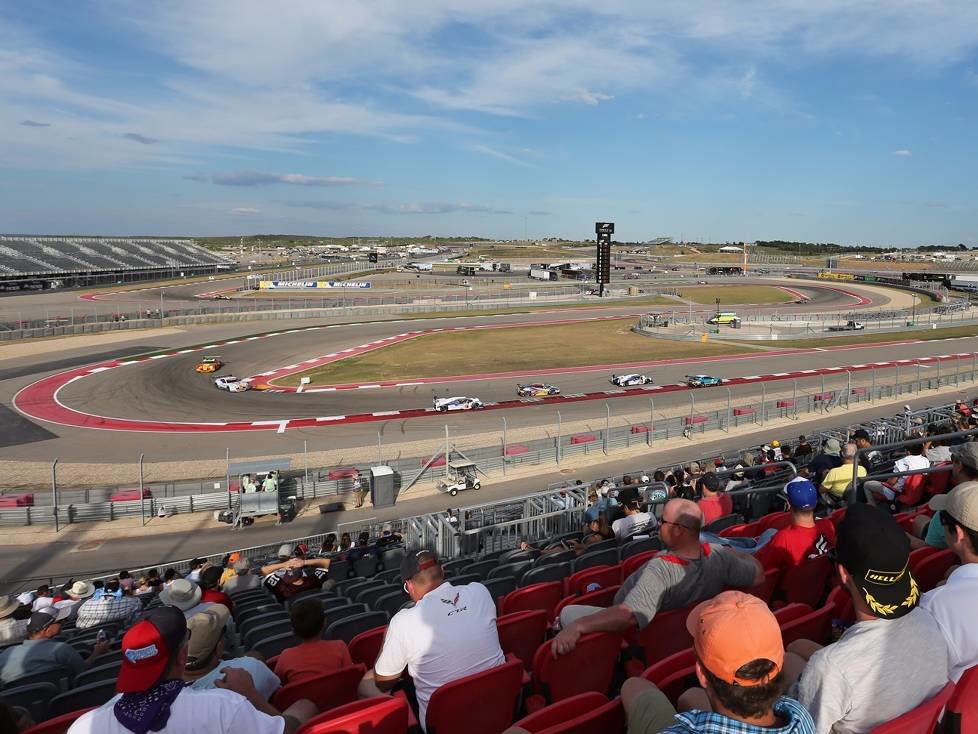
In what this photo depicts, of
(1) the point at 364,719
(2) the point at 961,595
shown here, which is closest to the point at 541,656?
(1) the point at 364,719

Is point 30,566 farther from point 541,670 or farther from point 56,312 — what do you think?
point 56,312

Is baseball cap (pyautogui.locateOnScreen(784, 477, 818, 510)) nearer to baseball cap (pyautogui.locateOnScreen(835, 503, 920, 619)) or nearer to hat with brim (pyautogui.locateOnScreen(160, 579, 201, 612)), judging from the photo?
baseball cap (pyautogui.locateOnScreen(835, 503, 920, 619))

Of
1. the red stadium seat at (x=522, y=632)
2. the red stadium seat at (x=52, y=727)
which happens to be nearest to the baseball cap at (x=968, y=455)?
the red stadium seat at (x=522, y=632)

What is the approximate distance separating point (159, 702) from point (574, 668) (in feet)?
7.64

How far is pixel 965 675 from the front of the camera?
285 centimetres

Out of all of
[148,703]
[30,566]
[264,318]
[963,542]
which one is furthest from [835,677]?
[264,318]

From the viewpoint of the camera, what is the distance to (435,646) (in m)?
3.94

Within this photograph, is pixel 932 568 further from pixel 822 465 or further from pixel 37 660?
pixel 37 660

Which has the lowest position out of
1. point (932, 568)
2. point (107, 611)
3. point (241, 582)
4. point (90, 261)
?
point (107, 611)

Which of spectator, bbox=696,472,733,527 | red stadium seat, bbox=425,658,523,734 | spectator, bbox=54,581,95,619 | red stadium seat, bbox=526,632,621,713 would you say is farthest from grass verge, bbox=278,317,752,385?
red stadium seat, bbox=425,658,523,734

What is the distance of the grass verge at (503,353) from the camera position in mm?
40812

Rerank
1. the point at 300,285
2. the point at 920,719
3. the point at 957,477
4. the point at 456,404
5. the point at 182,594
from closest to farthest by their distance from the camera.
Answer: the point at 920,719 → the point at 957,477 → the point at 182,594 → the point at 456,404 → the point at 300,285

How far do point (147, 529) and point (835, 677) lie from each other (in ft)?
63.2

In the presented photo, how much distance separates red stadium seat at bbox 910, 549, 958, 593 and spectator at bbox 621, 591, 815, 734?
119 inches
